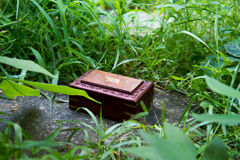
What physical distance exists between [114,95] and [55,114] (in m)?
0.27

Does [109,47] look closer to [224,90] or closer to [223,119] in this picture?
[223,119]

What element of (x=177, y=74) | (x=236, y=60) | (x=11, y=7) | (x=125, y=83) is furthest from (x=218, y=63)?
(x=11, y=7)

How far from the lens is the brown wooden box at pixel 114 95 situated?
124 centimetres

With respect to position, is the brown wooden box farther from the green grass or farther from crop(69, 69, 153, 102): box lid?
the green grass

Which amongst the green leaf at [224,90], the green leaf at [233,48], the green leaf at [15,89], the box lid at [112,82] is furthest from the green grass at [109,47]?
the green leaf at [224,90]

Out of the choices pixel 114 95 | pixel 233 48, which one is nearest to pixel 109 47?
pixel 114 95

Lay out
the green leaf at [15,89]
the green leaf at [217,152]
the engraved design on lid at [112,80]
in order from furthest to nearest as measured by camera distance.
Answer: the engraved design on lid at [112,80], the green leaf at [15,89], the green leaf at [217,152]

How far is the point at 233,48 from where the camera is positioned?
150 centimetres

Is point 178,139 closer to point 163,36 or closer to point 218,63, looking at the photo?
point 218,63

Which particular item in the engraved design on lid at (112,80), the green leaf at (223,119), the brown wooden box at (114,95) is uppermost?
the green leaf at (223,119)

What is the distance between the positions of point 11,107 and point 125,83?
0.48 metres

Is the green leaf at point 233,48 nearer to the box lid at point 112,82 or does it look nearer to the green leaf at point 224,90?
the box lid at point 112,82

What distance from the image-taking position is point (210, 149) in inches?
22.6

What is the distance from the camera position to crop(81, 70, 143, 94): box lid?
1276 millimetres
